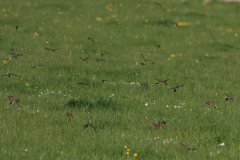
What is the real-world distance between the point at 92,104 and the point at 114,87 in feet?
4.50

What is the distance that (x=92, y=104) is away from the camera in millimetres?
6301

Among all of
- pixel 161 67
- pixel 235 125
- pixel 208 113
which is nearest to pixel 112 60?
pixel 161 67

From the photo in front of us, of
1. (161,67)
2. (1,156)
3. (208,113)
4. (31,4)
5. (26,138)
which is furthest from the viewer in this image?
(31,4)

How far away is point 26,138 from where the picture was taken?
4.57 meters

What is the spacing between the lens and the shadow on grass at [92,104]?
621 centimetres

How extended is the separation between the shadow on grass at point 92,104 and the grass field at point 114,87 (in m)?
0.03

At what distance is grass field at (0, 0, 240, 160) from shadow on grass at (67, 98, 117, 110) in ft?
0.09

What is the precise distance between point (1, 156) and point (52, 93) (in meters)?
2.88

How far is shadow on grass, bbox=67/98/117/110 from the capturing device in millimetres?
6211

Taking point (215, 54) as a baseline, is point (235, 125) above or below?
above

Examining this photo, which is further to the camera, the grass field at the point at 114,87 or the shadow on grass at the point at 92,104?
the shadow on grass at the point at 92,104

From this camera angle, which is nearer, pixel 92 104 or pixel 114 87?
pixel 92 104

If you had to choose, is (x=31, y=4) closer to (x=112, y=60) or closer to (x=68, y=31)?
(x=68, y=31)

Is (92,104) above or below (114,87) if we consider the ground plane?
above
